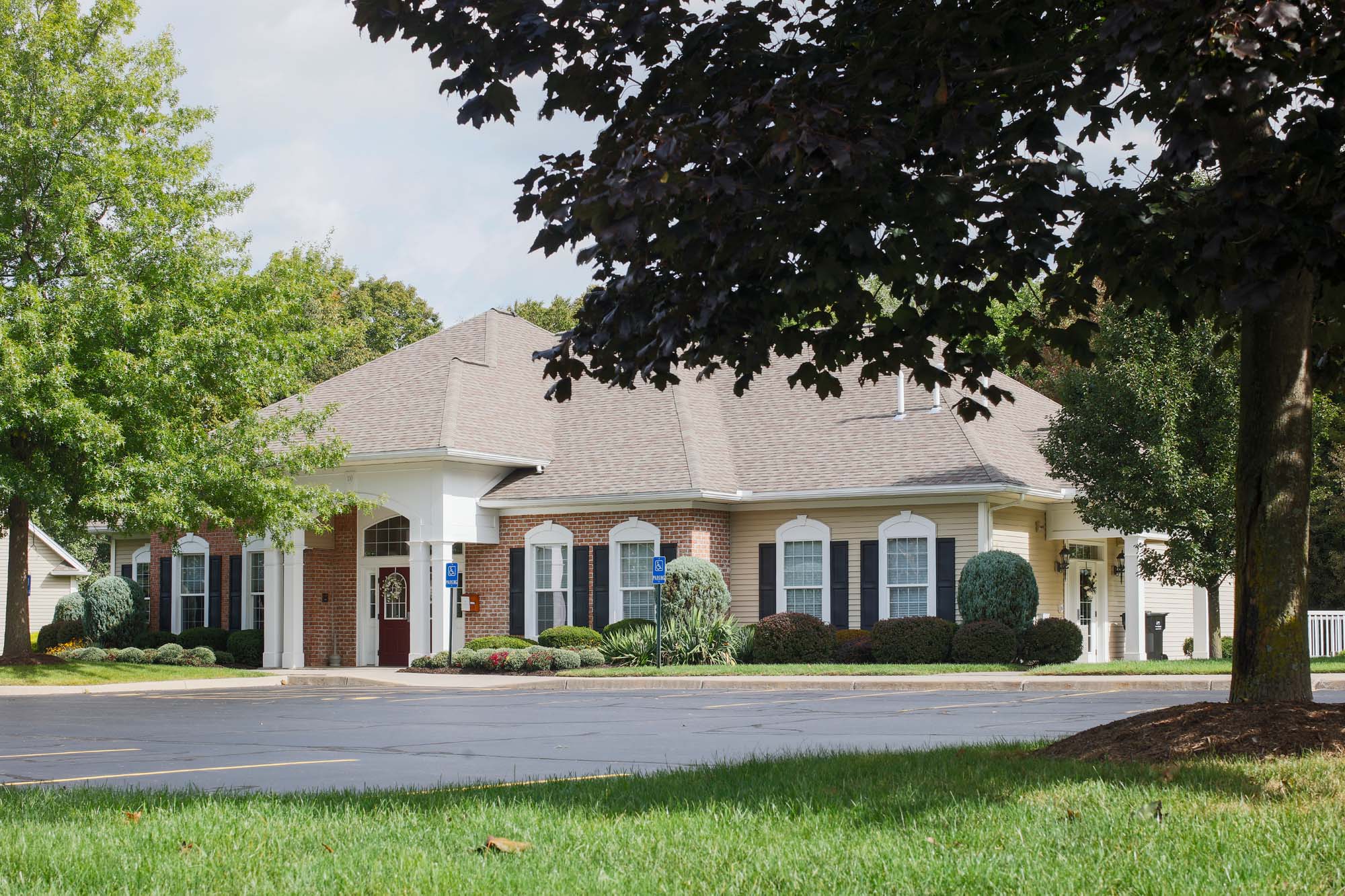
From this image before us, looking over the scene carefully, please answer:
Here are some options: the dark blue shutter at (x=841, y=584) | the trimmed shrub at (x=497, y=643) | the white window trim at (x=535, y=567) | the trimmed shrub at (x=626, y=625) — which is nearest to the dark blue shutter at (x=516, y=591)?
the white window trim at (x=535, y=567)

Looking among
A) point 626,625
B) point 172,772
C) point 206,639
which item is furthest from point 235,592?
point 172,772

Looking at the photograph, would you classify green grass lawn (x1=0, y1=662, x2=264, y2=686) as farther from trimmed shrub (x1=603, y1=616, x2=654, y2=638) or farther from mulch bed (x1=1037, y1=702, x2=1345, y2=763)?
mulch bed (x1=1037, y1=702, x2=1345, y2=763)

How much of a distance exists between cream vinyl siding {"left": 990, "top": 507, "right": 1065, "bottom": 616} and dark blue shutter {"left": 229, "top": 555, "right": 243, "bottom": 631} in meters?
A: 17.7

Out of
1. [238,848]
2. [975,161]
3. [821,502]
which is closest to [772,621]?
[821,502]

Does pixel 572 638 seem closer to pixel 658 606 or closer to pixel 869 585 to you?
pixel 658 606

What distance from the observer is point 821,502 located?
29.0 meters

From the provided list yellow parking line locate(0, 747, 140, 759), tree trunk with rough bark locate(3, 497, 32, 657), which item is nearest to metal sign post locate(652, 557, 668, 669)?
tree trunk with rough bark locate(3, 497, 32, 657)

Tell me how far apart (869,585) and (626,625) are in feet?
16.5

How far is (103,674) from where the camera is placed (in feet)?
92.3

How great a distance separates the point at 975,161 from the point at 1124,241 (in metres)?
1.49

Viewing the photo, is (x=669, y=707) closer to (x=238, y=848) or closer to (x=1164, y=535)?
(x=238, y=848)

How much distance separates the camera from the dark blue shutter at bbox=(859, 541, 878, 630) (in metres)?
28.2

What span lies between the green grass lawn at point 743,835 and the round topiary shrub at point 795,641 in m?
18.8

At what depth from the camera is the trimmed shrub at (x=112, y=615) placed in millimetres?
34188
